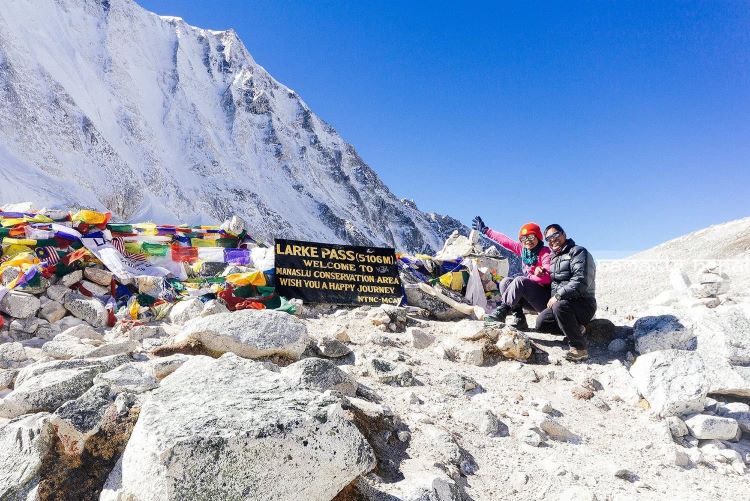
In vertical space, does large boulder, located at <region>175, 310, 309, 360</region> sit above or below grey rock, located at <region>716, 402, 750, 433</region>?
above

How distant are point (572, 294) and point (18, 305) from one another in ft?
19.4

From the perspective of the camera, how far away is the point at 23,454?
2.11 meters

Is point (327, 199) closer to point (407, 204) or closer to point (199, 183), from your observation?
point (199, 183)

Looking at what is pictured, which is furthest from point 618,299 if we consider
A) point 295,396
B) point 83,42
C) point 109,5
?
point 109,5

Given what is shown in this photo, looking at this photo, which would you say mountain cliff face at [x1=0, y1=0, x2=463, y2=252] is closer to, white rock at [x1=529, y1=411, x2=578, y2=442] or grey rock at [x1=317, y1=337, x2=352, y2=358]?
grey rock at [x1=317, y1=337, x2=352, y2=358]

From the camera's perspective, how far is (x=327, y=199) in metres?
73.2

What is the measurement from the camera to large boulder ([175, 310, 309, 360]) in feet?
11.4

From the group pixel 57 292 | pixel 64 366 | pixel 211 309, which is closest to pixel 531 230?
pixel 211 309

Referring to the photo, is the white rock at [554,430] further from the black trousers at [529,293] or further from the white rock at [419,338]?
the black trousers at [529,293]

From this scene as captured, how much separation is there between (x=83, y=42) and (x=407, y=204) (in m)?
64.4

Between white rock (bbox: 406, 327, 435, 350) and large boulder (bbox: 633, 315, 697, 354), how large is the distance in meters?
2.03

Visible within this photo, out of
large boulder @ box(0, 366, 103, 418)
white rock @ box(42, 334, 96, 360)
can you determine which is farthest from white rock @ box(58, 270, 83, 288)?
large boulder @ box(0, 366, 103, 418)

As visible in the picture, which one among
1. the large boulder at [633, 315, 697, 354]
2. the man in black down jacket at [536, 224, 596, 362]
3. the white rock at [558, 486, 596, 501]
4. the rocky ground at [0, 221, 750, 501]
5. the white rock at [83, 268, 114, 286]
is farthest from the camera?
the white rock at [83, 268, 114, 286]

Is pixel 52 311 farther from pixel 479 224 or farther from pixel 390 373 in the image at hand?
pixel 479 224
